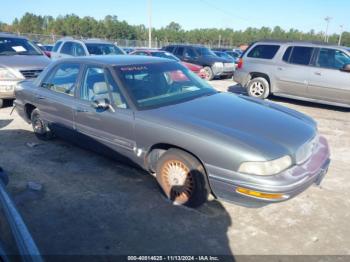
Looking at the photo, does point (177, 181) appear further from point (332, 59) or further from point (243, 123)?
point (332, 59)

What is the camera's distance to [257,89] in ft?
32.9

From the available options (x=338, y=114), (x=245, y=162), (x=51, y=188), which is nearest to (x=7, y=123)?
(x=51, y=188)

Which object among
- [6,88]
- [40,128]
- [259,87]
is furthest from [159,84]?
[259,87]

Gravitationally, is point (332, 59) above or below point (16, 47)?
below

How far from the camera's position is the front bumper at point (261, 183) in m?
3.05

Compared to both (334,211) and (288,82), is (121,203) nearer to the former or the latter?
(334,211)

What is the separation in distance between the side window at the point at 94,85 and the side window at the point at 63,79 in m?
0.24

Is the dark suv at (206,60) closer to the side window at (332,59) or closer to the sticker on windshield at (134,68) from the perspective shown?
the side window at (332,59)

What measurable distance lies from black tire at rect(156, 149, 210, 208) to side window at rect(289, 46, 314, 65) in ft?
22.5

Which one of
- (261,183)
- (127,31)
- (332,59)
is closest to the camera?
(261,183)

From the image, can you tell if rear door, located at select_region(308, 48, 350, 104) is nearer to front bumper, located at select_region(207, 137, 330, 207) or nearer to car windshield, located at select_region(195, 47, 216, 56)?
front bumper, located at select_region(207, 137, 330, 207)

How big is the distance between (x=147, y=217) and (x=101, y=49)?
947 centimetres

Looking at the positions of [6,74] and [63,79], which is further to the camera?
[6,74]

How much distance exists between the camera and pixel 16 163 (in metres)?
4.84
